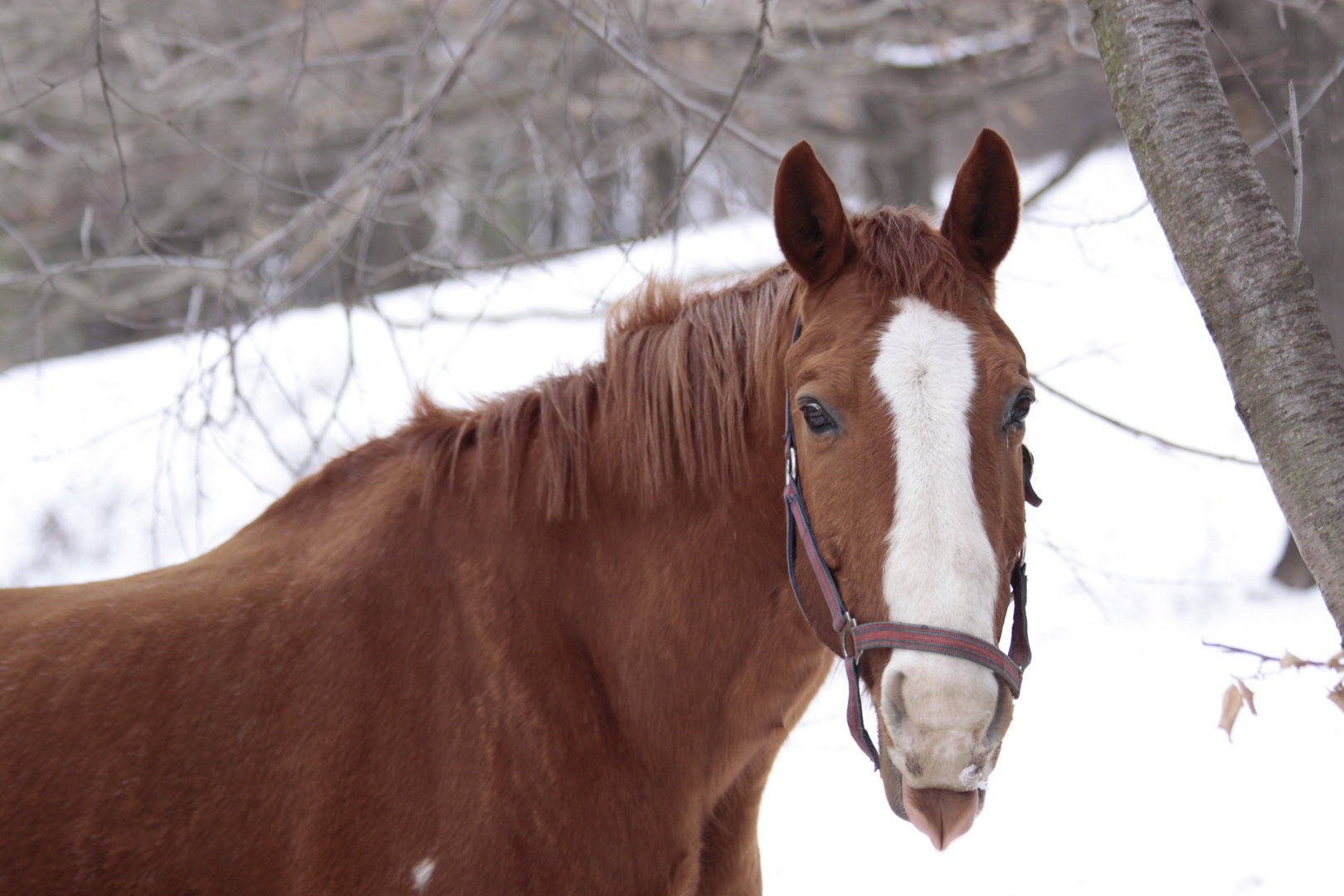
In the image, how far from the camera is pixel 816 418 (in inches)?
67.2

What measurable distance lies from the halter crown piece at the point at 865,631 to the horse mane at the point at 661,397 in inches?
5.7

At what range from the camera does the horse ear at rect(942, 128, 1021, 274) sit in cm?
190

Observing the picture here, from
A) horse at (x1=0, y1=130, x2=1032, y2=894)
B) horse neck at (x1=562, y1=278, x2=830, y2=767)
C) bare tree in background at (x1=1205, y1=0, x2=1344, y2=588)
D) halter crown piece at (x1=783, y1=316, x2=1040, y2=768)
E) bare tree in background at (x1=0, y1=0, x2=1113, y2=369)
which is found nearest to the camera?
halter crown piece at (x1=783, y1=316, x2=1040, y2=768)

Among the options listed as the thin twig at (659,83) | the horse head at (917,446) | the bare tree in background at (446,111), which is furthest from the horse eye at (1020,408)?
the bare tree in background at (446,111)

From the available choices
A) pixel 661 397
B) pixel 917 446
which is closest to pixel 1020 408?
pixel 917 446

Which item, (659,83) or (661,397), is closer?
(661,397)

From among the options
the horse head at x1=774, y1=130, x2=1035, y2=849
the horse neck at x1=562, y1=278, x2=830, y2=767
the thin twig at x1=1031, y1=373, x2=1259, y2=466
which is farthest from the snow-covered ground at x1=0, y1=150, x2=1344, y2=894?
the horse head at x1=774, y1=130, x2=1035, y2=849

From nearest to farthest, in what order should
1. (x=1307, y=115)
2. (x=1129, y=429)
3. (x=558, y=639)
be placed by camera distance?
(x=558, y=639) → (x=1129, y=429) → (x=1307, y=115)

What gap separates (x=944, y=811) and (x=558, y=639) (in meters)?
0.87

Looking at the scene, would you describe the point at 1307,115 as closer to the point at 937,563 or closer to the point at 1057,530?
the point at 1057,530

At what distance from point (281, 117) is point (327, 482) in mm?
1333

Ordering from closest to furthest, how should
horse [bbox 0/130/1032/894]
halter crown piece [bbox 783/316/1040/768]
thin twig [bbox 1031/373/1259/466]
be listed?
1. halter crown piece [bbox 783/316/1040/768]
2. horse [bbox 0/130/1032/894]
3. thin twig [bbox 1031/373/1259/466]

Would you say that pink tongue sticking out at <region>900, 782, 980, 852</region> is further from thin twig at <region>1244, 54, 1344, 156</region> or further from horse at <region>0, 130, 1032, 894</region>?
thin twig at <region>1244, 54, 1344, 156</region>

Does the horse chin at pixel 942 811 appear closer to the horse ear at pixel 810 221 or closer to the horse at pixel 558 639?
the horse at pixel 558 639
